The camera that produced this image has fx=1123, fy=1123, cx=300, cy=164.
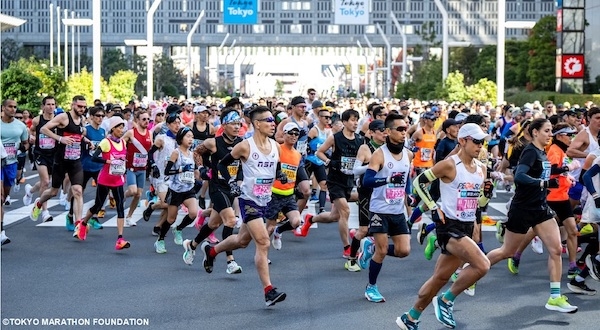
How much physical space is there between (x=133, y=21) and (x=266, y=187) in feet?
456

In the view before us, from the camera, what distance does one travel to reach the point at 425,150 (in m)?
18.2

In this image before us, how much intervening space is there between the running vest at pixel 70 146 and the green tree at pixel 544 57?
166 feet

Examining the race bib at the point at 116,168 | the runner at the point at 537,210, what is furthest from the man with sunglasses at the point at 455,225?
the race bib at the point at 116,168

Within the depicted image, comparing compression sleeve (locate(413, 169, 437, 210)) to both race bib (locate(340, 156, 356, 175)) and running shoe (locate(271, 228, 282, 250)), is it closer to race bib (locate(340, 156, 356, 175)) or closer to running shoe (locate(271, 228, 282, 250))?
race bib (locate(340, 156, 356, 175))

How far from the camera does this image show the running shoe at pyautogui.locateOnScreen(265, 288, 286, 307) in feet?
31.9

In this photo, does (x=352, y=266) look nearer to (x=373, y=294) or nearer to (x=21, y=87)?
(x=373, y=294)

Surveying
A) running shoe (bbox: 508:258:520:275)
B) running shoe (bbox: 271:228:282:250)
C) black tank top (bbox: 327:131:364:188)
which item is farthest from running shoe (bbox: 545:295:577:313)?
running shoe (bbox: 271:228:282:250)

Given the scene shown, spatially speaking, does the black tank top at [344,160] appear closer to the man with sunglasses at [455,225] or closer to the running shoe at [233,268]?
the running shoe at [233,268]

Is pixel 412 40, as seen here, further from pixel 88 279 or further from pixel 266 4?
pixel 88 279

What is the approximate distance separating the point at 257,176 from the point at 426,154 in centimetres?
822

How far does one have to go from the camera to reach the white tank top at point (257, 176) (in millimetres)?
10328

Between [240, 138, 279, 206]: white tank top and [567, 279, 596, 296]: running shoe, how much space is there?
3157mm

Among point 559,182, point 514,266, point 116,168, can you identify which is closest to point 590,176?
point 559,182

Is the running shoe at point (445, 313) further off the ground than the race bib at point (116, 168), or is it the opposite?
the race bib at point (116, 168)
